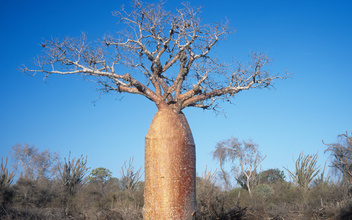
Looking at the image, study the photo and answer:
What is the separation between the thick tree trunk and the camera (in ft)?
17.9

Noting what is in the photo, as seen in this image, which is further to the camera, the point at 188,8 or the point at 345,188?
the point at 345,188

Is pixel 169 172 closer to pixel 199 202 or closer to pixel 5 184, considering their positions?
pixel 199 202

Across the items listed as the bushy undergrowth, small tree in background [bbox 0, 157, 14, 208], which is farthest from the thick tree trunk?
small tree in background [bbox 0, 157, 14, 208]

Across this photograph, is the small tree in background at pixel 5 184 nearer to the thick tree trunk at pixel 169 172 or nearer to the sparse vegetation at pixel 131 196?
the sparse vegetation at pixel 131 196

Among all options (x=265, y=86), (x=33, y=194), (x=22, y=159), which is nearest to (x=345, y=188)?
(x=265, y=86)

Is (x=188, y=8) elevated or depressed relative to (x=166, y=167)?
elevated

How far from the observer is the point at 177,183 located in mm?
5512

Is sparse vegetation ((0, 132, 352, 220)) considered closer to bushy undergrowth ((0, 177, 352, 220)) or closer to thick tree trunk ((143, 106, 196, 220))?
bushy undergrowth ((0, 177, 352, 220))

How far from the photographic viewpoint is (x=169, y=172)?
5.52 m

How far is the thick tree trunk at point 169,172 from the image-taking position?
5.46 meters

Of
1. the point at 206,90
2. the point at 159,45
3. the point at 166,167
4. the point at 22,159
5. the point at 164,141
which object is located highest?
the point at 22,159

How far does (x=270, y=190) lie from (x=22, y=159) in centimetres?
2878

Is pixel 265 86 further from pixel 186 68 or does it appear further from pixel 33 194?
pixel 33 194

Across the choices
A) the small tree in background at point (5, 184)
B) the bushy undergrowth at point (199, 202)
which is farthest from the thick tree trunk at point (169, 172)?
the small tree in background at point (5, 184)
